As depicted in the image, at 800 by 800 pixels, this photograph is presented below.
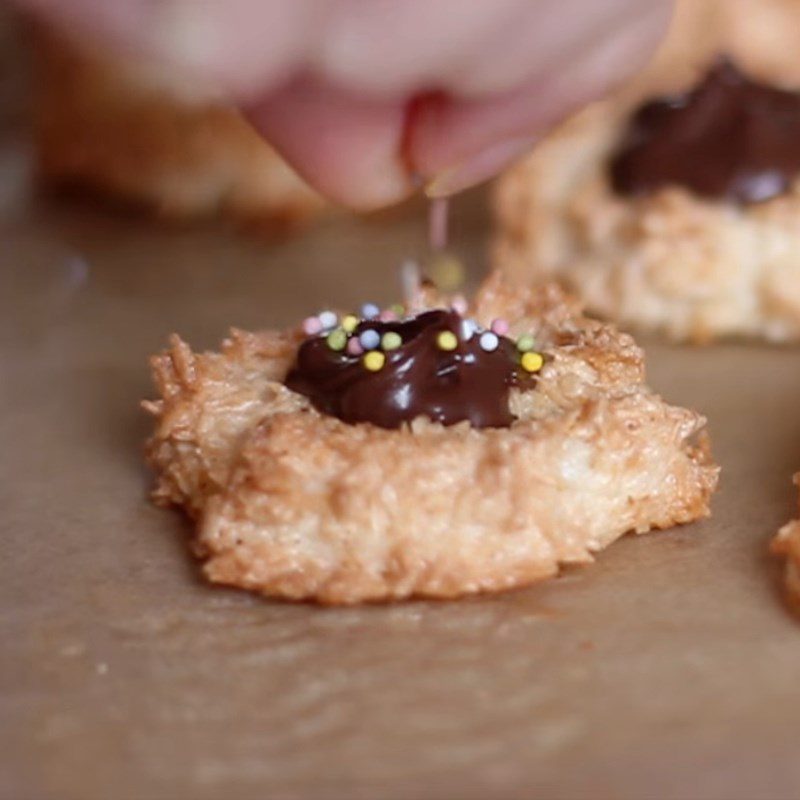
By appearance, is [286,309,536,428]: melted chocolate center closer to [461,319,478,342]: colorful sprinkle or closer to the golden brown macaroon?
[461,319,478,342]: colorful sprinkle

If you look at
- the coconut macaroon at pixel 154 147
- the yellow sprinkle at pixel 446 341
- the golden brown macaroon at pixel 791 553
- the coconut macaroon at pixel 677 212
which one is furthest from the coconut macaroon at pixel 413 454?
the coconut macaroon at pixel 154 147

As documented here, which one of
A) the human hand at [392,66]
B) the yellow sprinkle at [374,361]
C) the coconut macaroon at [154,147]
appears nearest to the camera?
the human hand at [392,66]

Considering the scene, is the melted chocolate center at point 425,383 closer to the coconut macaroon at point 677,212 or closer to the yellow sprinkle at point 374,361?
the yellow sprinkle at point 374,361

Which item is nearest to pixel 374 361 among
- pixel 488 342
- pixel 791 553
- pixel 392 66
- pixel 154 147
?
pixel 488 342

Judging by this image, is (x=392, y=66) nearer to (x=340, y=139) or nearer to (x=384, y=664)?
(x=340, y=139)

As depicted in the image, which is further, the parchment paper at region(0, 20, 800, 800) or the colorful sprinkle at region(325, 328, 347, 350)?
the colorful sprinkle at region(325, 328, 347, 350)

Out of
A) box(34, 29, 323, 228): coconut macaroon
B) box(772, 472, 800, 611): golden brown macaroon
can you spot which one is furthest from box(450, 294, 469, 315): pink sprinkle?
box(34, 29, 323, 228): coconut macaroon
